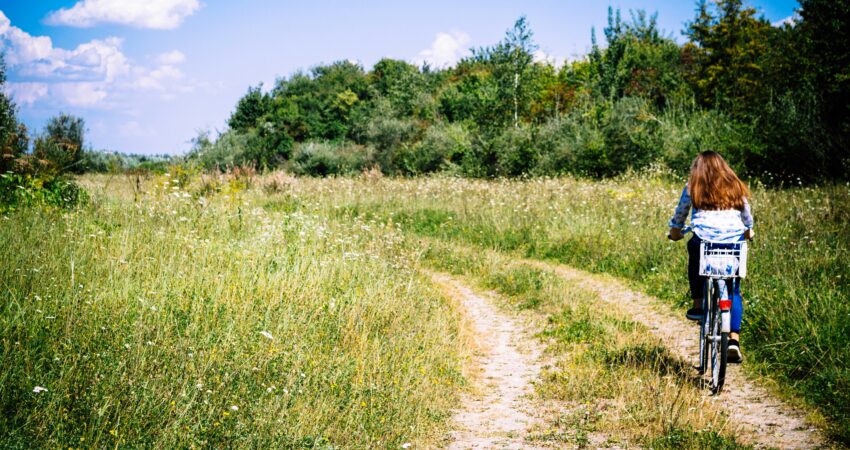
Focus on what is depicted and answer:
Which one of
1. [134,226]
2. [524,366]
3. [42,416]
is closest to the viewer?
[42,416]

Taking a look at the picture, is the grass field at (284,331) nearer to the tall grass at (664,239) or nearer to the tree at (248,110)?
the tall grass at (664,239)

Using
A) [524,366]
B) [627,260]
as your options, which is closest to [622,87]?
[627,260]

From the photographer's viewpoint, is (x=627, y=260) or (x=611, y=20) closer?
(x=627, y=260)

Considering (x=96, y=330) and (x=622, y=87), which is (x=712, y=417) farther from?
(x=622, y=87)

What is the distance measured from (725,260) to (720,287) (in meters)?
0.27

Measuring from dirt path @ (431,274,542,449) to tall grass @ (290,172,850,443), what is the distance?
2.45 meters

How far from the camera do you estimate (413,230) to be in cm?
1556

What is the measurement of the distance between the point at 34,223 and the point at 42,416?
5.05 metres

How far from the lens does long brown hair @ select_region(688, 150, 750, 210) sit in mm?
5223

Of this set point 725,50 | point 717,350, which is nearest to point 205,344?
point 717,350

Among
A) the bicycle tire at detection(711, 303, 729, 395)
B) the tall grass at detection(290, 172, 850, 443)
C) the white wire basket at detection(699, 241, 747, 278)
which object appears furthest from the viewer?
the tall grass at detection(290, 172, 850, 443)

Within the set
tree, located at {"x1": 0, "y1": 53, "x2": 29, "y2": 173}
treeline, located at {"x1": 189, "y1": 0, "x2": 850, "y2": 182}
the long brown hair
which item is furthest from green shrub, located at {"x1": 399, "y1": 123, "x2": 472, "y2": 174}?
the long brown hair

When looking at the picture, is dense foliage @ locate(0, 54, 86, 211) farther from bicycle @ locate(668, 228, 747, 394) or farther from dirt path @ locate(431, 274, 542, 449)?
bicycle @ locate(668, 228, 747, 394)

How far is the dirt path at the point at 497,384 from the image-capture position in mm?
4656
